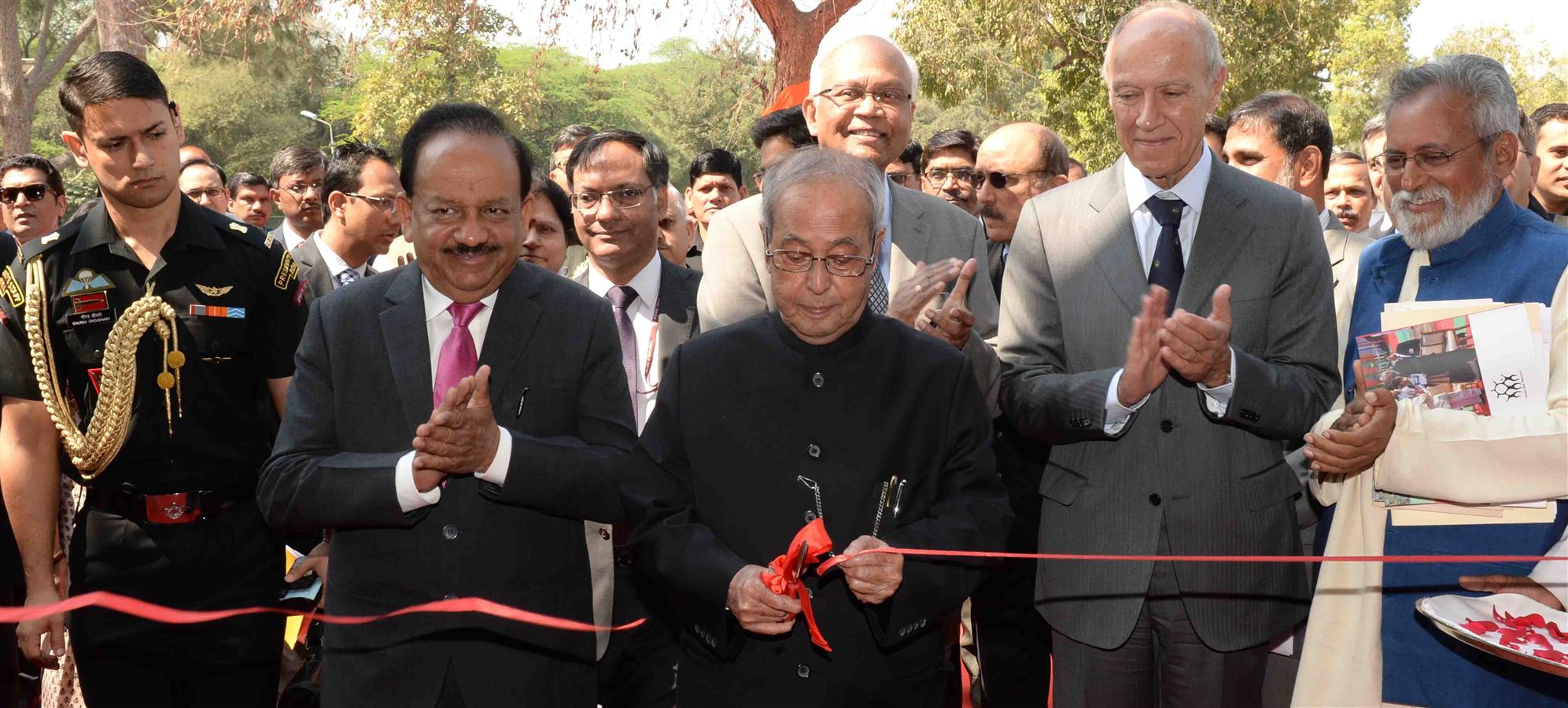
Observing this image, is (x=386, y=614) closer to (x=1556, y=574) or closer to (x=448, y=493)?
(x=448, y=493)

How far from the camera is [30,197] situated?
750cm

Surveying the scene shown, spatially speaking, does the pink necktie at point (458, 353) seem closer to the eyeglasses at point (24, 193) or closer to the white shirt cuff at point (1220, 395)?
the white shirt cuff at point (1220, 395)

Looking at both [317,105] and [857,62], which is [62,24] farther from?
[857,62]

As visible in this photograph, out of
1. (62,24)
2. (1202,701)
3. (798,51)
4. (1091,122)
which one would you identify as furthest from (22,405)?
(62,24)

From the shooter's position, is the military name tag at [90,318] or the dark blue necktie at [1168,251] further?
the military name tag at [90,318]

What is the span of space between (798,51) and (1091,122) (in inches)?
505

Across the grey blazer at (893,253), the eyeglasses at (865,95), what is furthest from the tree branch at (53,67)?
the grey blazer at (893,253)

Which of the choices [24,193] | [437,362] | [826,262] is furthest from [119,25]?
[826,262]

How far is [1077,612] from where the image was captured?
338 cm

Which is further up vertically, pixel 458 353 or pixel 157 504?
pixel 458 353

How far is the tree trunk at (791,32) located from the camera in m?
13.7

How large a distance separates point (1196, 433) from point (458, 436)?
1832 millimetres

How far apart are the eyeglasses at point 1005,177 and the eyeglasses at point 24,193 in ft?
18.0

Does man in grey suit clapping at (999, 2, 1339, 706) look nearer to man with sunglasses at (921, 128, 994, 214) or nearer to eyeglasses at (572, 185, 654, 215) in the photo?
eyeglasses at (572, 185, 654, 215)
